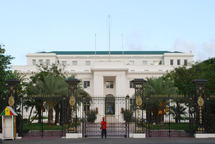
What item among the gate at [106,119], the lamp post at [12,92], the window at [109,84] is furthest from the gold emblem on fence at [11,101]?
the window at [109,84]

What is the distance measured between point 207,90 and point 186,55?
43485 mm

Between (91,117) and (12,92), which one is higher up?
(12,92)

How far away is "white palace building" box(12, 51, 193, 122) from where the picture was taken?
5222 cm

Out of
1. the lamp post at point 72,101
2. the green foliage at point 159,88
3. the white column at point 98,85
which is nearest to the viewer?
the lamp post at point 72,101

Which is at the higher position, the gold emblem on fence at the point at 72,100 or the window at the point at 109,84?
the window at the point at 109,84

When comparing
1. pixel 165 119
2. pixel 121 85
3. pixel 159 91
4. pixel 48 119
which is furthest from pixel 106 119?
pixel 48 119

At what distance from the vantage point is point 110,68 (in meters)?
52.0

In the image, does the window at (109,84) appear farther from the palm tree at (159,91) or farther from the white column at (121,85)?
the palm tree at (159,91)

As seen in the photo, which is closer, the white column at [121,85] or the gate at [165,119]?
the gate at [165,119]

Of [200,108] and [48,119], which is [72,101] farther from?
[48,119]

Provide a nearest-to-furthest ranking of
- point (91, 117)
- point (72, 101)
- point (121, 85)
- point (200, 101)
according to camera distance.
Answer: point (200, 101)
point (72, 101)
point (91, 117)
point (121, 85)

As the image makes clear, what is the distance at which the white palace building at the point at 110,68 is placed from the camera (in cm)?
5222

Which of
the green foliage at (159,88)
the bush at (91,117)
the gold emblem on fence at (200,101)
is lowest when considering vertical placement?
the bush at (91,117)

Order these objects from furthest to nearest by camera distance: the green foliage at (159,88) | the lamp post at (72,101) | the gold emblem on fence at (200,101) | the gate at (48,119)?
1. the green foliage at (159,88)
2. the gate at (48,119)
3. the lamp post at (72,101)
4. the gold emblem on fence at (200,101)
